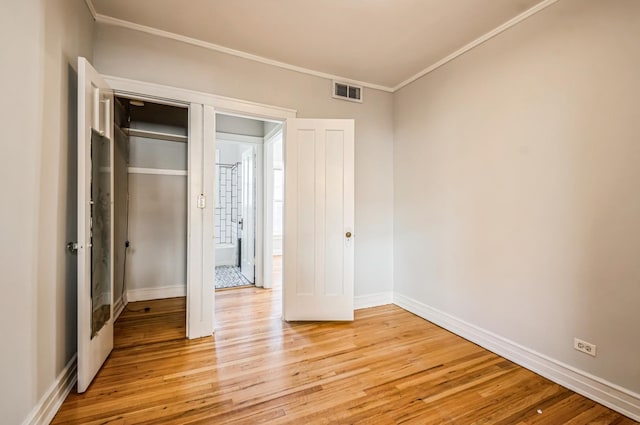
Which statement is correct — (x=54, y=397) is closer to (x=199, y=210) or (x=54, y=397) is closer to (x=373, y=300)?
(x=199, y=210)

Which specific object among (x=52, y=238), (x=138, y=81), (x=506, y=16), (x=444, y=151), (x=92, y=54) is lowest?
(x=52, y=238)

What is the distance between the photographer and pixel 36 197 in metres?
1.55

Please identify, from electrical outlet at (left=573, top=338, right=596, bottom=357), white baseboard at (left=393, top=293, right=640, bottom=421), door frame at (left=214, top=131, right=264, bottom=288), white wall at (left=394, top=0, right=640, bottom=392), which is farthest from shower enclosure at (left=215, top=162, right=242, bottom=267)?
electrical outlet at (left=573, top=338, right=596, bottom=357)

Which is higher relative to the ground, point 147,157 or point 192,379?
point 147,157

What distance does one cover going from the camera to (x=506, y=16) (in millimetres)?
2307

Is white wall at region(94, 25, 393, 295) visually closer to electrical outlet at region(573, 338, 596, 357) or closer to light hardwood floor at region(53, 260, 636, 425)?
light hardwood floor at region(53, 260, 636, 425)

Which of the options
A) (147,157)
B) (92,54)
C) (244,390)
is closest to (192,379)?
(244,390)

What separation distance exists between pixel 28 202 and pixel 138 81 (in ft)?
4.89

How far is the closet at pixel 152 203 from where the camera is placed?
3678 millimetres

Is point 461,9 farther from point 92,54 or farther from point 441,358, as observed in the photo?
point 92,54

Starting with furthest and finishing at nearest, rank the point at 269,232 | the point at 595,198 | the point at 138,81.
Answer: the point at 269,232 → the point at 138,81 → the point at 595,198

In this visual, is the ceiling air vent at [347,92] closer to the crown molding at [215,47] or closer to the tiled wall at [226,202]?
the crown molding at [215,47]

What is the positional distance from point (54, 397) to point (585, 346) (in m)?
3.41

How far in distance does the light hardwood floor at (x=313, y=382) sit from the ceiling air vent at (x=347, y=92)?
2641 millimetres
